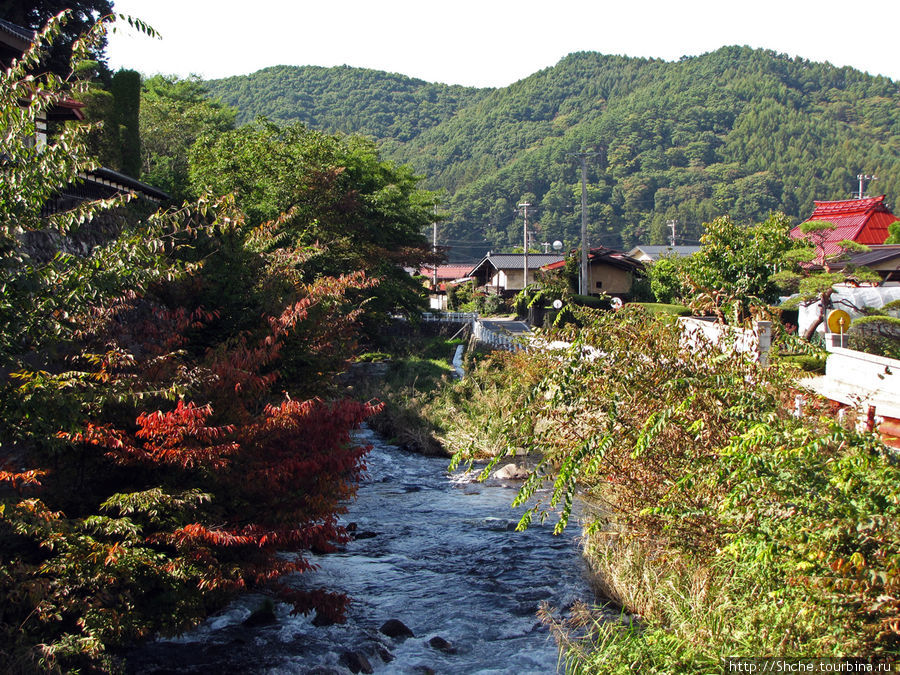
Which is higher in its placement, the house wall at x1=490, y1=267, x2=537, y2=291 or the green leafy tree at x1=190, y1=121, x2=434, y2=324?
the green leafy tree at x1=190, y1=121, x2=434, y2=324

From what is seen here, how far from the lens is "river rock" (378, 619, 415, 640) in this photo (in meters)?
8.30

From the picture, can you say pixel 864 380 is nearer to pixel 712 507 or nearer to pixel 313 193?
pixel 712 507

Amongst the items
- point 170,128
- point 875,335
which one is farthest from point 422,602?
point 170,128

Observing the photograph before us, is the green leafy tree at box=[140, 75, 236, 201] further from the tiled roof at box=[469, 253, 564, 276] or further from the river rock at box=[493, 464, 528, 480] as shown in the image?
the tiled roof at box=[469, 253, 564, 276]

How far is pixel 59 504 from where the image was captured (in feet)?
23.9

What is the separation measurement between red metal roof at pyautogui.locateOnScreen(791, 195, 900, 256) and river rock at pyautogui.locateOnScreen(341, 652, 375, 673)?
132 feet

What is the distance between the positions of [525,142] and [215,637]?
473 ft

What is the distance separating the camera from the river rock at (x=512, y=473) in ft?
52.4

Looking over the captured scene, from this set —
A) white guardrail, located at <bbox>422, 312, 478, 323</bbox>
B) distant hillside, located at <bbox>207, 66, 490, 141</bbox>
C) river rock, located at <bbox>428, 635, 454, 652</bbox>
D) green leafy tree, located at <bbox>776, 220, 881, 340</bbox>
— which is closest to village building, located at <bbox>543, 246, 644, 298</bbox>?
white guardrail, located at <bbox>422, 312, 478, 323</bbox>

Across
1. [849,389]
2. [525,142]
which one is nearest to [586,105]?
[525,142]

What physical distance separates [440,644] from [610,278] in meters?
43.5

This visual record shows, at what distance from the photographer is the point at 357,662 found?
24.6 ft

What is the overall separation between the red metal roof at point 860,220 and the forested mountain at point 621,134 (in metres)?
42.7

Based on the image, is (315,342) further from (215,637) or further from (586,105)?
(586,105)
